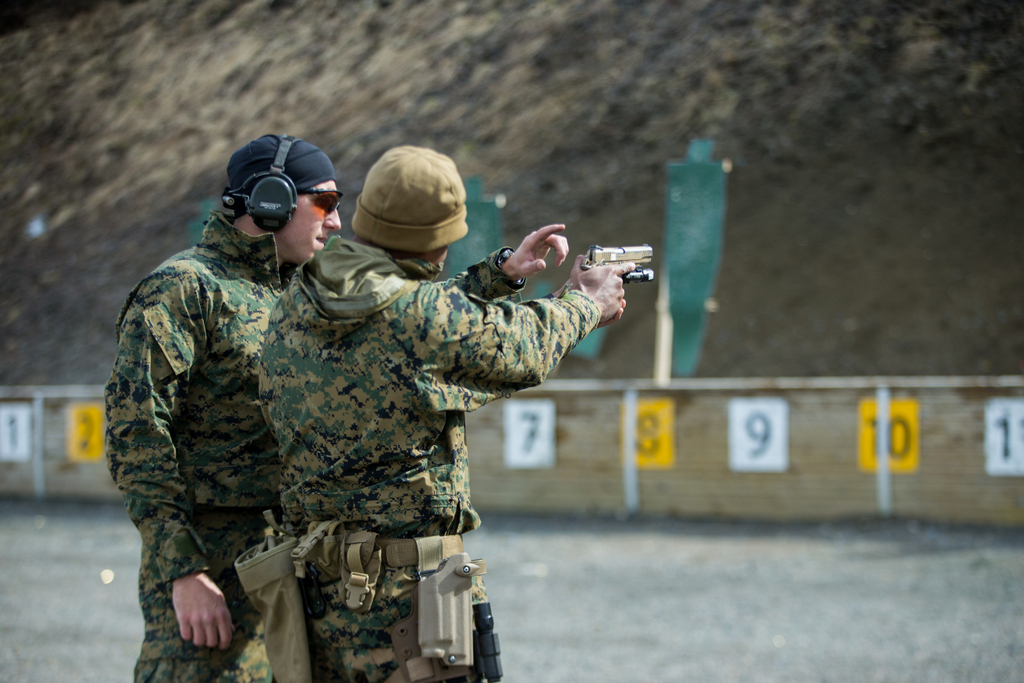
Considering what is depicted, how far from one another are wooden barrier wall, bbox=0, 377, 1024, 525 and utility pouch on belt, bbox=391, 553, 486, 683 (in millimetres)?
5119

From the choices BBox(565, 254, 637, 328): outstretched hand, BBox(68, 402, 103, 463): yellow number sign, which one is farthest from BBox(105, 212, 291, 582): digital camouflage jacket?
BBox(68, 402, 103, 463): yellow number sign

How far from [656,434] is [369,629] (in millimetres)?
5172

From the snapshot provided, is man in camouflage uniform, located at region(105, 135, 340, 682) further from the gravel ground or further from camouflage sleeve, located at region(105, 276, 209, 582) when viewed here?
the gravel ground

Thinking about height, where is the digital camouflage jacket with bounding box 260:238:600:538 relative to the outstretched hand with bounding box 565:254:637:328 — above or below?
below

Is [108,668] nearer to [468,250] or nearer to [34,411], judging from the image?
[468,250]

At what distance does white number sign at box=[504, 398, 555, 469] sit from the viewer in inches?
275

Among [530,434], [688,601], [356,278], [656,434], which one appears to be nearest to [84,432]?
[530,434]

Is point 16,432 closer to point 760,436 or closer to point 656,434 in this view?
point 656,434

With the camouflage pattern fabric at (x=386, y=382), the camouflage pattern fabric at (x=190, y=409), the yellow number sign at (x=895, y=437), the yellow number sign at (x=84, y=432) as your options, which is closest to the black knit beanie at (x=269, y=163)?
the camouflage pattern fabric at (x=190, y=409)

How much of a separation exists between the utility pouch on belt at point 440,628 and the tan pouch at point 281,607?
221 mm

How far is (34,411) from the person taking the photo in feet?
26.2

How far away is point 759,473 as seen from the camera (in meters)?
6.50

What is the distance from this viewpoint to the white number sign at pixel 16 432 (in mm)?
8008

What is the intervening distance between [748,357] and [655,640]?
789cm
